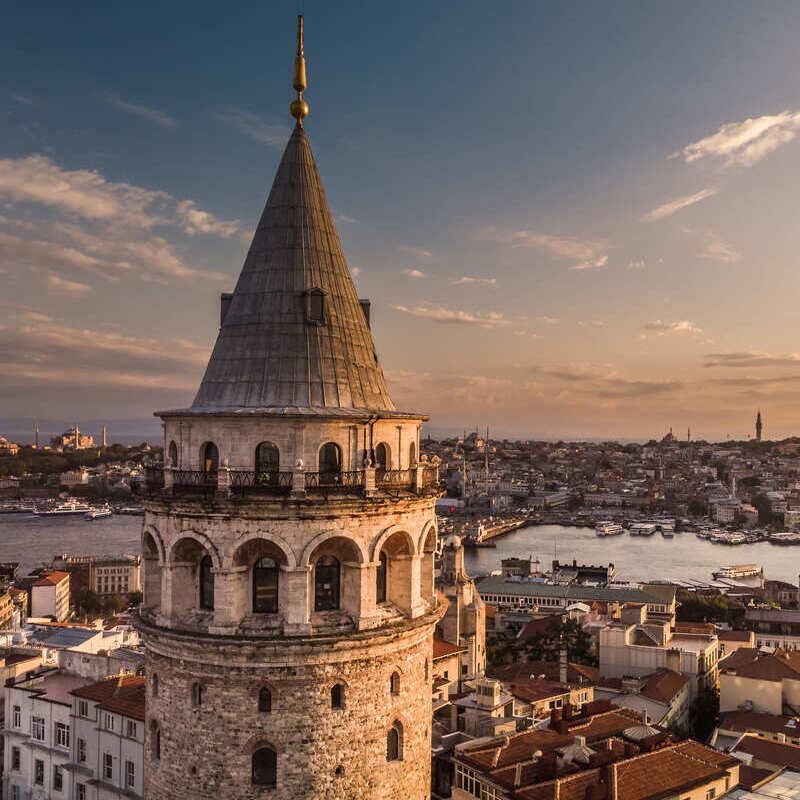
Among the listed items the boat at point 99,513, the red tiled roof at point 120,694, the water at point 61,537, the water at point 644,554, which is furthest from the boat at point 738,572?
the boat at point 99,513

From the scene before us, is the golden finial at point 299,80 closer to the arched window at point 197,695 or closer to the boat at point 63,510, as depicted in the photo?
the arched window at point 197,695

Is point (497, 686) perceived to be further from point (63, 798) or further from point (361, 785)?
point (361, 785)

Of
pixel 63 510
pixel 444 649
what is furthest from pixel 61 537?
pixel 444 649

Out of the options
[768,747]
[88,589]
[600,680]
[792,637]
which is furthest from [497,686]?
[88,589]

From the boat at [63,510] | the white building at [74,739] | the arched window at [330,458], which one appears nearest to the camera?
the arched window at [330,458]

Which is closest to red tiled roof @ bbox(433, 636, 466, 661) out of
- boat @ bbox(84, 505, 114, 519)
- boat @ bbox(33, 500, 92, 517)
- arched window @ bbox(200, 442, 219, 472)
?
arched window @ bbox(200, 442, 219, 472)

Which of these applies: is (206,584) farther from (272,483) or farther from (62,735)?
(62,735)
